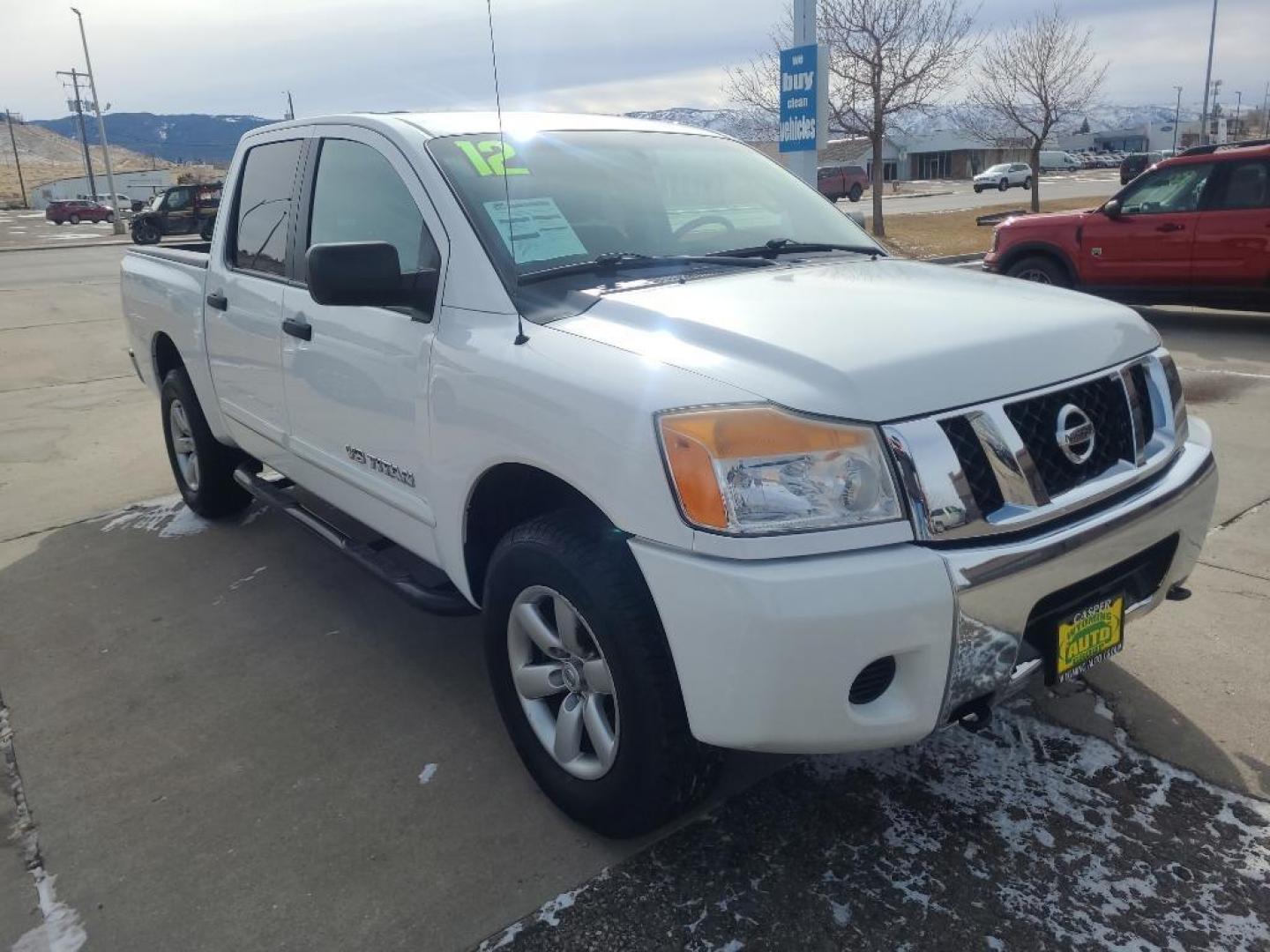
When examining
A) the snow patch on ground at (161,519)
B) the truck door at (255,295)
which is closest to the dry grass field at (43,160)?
the snow patch on ground at (161,519)

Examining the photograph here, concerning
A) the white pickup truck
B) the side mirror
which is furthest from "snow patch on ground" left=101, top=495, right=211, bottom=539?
the side mirror

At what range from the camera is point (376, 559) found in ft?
11.5

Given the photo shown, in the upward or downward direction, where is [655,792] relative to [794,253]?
downward

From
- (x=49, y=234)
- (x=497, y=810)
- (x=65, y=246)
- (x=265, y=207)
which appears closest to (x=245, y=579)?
(x=265, y=207)

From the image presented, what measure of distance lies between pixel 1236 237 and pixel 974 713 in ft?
29.1

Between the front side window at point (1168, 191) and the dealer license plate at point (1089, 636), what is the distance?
28.4 ft

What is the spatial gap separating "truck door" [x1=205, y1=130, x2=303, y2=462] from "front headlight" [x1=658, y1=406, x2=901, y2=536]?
2.29 metres

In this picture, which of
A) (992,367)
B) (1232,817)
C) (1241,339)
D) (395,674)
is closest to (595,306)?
(992,367)

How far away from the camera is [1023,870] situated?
2.49m

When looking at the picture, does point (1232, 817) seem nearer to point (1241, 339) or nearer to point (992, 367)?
point (992, 367)

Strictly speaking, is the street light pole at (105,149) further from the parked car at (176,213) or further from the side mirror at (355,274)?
the side mirror at (355,274)

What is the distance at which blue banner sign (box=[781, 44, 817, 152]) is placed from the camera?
11.1 metres

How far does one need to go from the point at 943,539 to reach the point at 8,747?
3002 mm

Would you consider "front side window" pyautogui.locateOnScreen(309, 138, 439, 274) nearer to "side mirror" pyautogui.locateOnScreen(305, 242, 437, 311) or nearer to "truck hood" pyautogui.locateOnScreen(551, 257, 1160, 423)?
"side mirror" pyautogui.locateOnScreen(305, 242, 437, 311)
